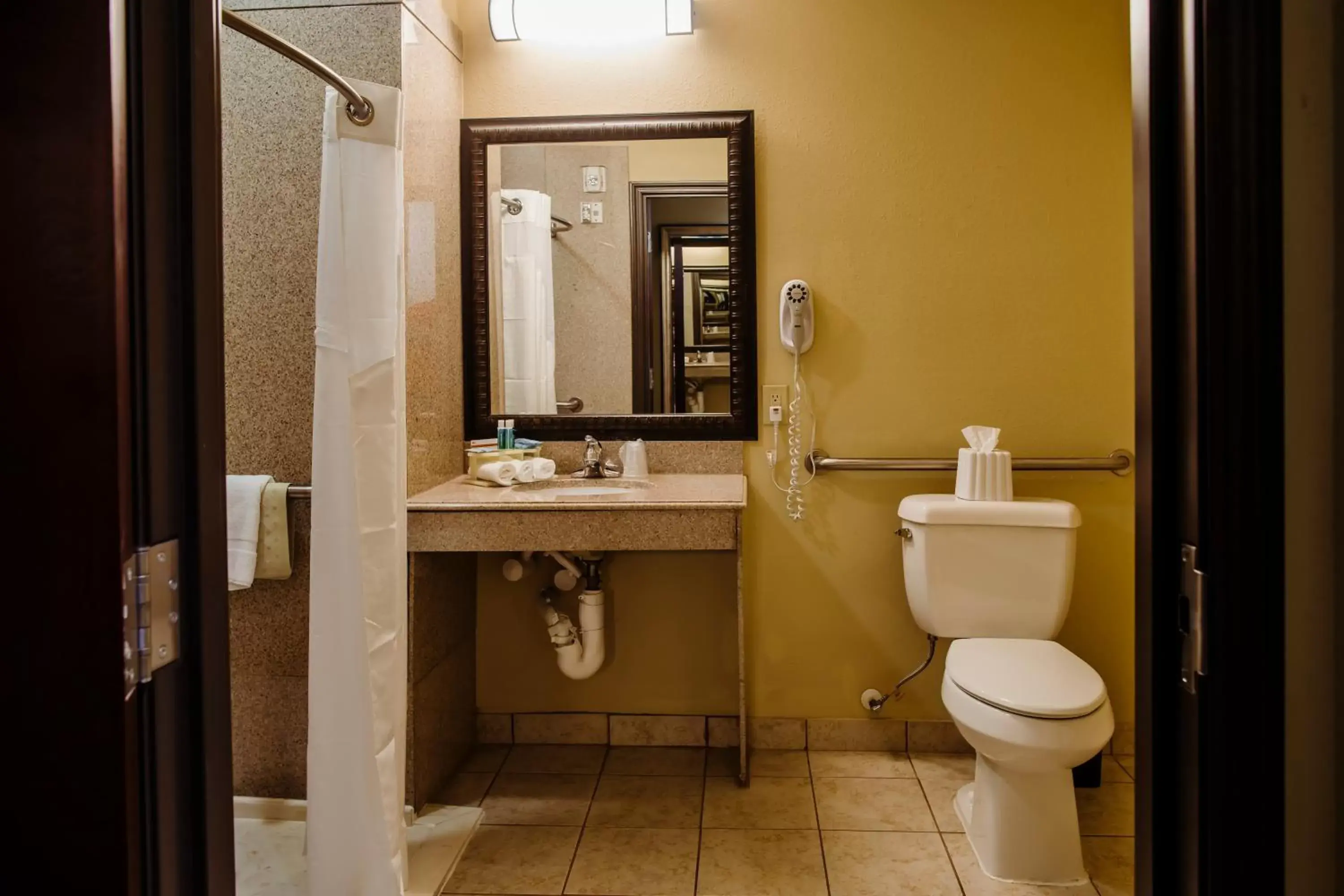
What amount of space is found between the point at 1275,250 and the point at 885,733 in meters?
2.23

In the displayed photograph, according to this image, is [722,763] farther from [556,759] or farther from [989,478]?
[989,478]

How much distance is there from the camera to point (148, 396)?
71 cm

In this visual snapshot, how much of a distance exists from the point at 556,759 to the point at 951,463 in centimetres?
148

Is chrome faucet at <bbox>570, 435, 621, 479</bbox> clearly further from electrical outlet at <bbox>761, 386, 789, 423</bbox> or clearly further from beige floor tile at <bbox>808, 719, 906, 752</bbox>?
beige floor tile at <bbox>808, 719, 906, 752</bbox>

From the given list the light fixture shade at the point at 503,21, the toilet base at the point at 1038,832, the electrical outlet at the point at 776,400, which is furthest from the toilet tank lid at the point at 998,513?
the light fixture shade at the point at 503,21

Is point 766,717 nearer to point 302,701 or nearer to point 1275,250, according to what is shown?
point 302,701

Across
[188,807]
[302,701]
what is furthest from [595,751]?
[188,807]

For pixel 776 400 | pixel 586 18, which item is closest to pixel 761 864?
pixel 776 400

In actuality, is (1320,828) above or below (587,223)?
below

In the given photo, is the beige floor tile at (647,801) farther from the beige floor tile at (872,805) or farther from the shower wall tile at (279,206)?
the shower wall tile at (279,206)

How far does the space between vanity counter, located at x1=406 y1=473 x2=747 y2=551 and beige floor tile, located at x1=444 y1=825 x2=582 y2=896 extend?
72 cm

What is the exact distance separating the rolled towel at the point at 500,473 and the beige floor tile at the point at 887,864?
1250mm

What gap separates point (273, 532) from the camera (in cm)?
215

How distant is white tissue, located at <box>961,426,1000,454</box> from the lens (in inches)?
94.0
